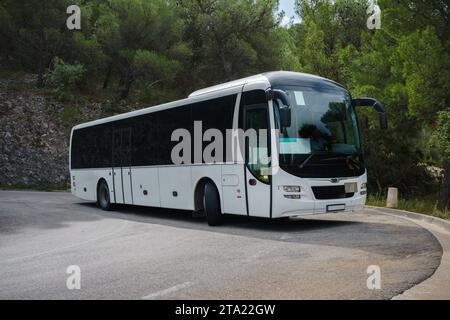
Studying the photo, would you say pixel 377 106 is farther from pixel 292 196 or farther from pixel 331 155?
pixel 292 196

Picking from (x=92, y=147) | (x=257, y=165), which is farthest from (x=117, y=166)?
(x=257, y=165)

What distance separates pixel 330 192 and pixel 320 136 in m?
1.16

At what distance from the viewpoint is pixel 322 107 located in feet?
36.2

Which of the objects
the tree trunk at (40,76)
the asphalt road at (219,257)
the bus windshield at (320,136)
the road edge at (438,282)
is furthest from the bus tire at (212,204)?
the tree trunk at (40,76)

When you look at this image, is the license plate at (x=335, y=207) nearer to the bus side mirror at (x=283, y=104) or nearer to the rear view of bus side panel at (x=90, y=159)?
the bus side mirror at (x=283, y=104)

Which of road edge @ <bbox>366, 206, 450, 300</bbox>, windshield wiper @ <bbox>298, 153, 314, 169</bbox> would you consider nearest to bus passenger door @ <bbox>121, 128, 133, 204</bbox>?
windshield wiper @ <bbox>298, 153, 314, 169</bbox>

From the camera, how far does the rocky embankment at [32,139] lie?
30391mm

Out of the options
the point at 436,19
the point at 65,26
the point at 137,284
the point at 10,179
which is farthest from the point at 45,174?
the point at 137,284

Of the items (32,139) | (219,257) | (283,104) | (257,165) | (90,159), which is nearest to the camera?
(219,257)

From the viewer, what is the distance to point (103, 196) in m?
18.3

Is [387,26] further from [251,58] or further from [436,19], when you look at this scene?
[251,58]

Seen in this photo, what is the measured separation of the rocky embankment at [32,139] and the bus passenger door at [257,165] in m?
21.8

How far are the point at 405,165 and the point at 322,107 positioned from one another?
1365 centimetres

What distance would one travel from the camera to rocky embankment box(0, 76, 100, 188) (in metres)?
30.4
